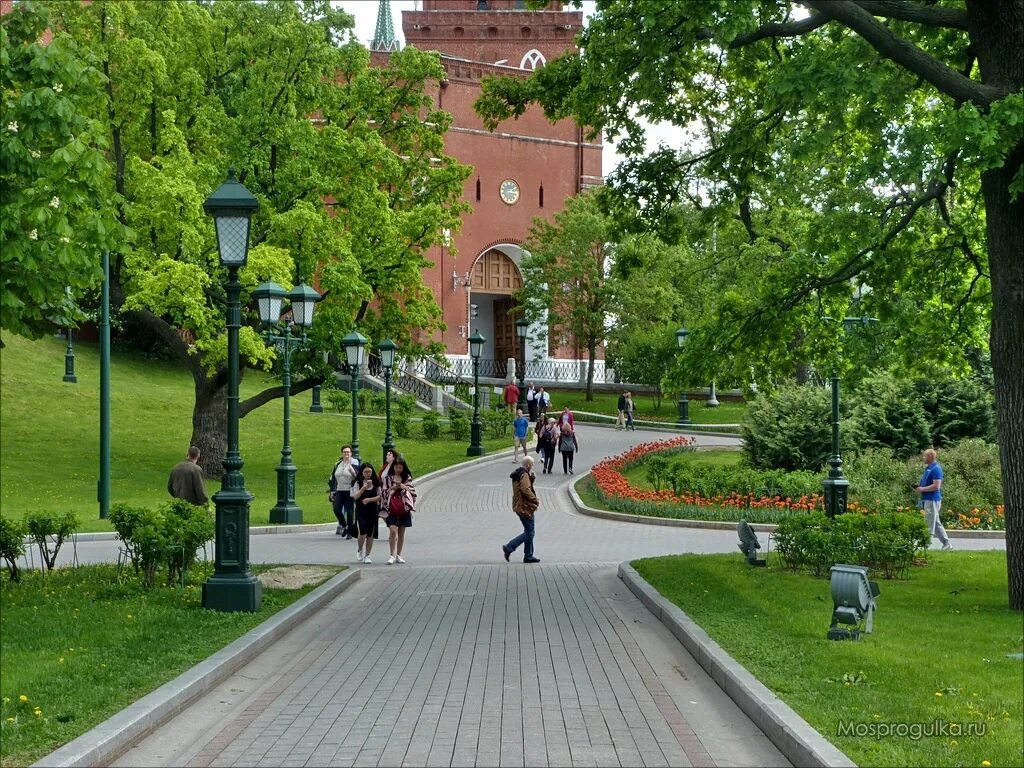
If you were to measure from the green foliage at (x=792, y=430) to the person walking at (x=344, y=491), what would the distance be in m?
10.4

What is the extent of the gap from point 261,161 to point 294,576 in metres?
15.4

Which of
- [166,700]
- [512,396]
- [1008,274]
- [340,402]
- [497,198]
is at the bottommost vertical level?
[166,700]

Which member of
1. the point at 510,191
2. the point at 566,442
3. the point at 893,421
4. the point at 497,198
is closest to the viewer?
the point at 893,421

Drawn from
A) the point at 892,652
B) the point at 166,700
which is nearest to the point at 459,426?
the point at 892,652

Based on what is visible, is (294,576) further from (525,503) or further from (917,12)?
(917,12)

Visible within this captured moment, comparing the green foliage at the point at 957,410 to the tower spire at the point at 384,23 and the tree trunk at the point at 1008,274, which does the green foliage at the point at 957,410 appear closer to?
the tree trunk at the point at 1008,274

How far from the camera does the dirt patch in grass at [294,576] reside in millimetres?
14492

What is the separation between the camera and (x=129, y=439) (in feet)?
113

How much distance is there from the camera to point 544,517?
2505 cm

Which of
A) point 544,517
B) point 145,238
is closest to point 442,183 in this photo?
point 145,238

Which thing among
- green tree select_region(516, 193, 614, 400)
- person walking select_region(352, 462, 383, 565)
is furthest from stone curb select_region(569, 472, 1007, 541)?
green tree select_region(516, 193, 614, 400)

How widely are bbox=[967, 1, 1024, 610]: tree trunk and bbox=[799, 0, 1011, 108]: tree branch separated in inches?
20.4

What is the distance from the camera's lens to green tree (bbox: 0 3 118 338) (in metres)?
11.3

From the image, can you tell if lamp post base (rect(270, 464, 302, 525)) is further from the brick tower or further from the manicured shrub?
the brick tower
